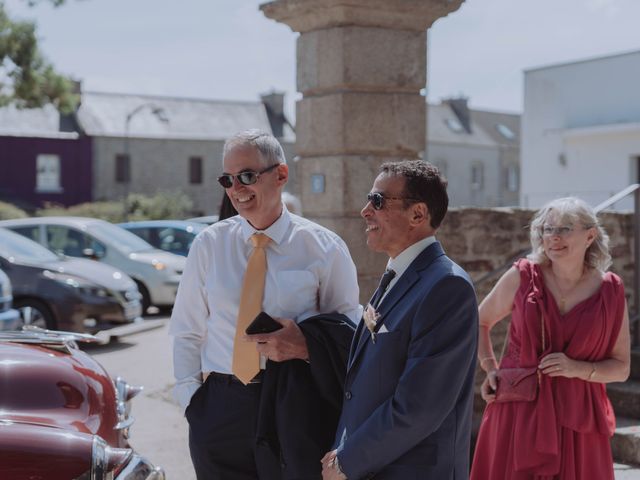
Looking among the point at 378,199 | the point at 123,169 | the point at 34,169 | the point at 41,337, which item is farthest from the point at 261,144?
the point at 123,169

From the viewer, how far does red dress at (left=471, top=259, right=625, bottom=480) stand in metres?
3.98

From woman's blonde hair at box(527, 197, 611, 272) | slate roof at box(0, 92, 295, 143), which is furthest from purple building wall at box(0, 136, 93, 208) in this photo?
woman's blonde hair at box(527, 197, 611, 272)

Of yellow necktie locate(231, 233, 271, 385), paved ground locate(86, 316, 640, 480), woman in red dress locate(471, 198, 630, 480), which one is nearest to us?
yellow necktie locate(231, 233, 271, 385)

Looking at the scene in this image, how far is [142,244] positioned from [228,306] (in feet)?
39.6

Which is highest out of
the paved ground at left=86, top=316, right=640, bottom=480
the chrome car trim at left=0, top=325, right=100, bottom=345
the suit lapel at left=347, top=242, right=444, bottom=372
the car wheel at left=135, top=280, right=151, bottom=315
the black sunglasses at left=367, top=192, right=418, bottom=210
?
the black sunglasses at left=367, top=192, right=418, bottom=210

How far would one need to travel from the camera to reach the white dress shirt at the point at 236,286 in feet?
10.5

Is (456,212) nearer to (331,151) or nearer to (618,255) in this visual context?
(331,151)

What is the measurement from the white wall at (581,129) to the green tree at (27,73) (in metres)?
16.2

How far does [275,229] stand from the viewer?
3.27m

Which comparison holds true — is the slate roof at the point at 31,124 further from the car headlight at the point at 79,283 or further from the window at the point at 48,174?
the car headlight at the point at 79,283

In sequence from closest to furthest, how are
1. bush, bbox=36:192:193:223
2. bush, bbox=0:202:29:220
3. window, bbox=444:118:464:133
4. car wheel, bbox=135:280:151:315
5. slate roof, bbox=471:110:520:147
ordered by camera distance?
car wheel, bbox=135:280:151:315
bush, bbox=0:202:29:220
bush, bbox=36:192:193:223
window, bbox=444:118:464:133
slate roof, bbox=471:110:520:147

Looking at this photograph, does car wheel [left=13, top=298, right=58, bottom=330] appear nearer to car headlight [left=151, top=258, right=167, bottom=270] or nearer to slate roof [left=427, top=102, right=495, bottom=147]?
car headlight [left=151, top=258, right=167, bottom=270]

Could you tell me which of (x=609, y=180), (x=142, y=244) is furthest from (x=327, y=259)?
(x=609, y=180)

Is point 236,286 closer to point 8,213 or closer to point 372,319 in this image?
point 372,319
